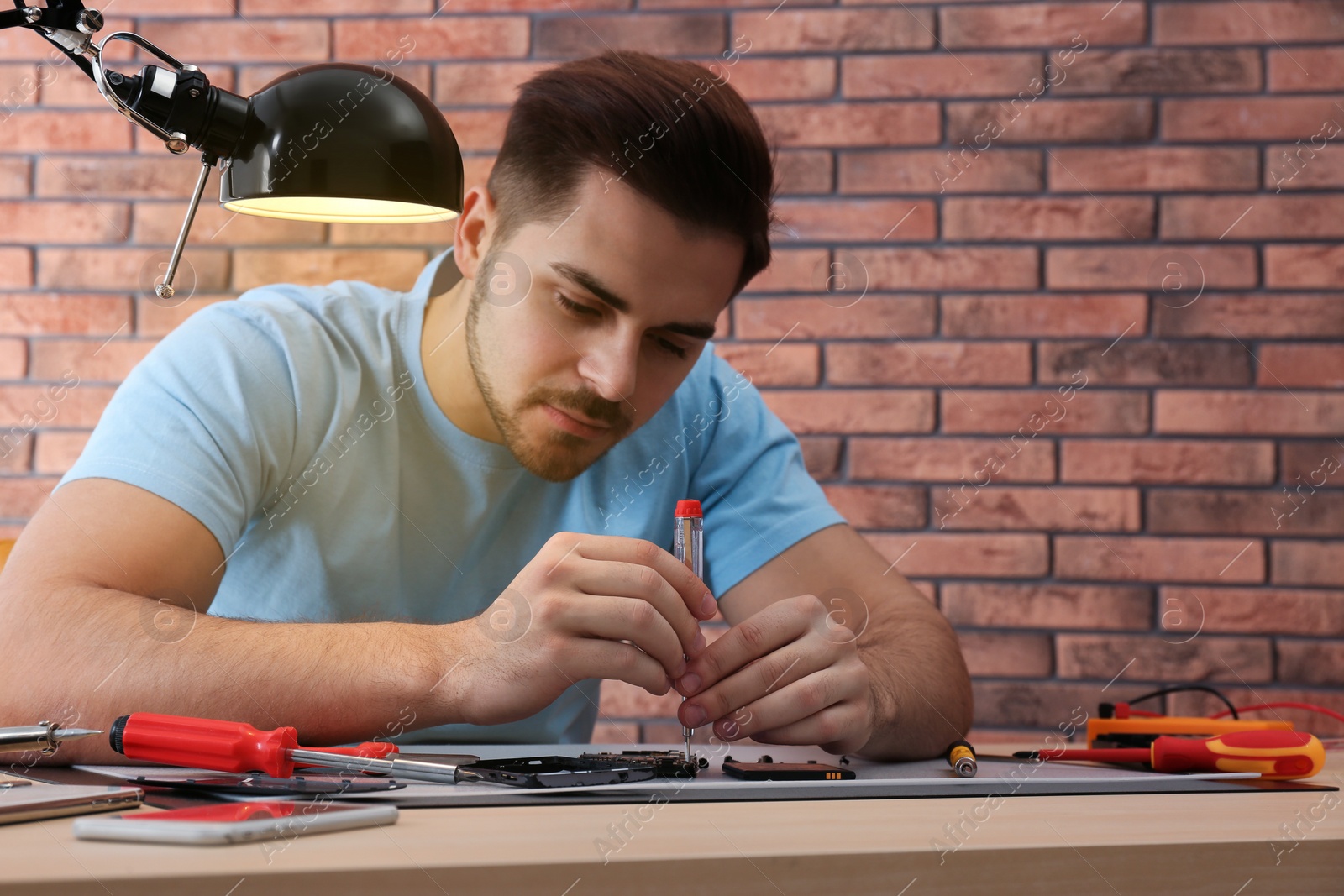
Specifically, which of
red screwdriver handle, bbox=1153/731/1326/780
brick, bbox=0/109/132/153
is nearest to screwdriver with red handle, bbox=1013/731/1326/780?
red screwdriver handle, bbox=1153/731/1326/780

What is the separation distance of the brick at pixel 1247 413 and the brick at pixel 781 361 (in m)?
0.56

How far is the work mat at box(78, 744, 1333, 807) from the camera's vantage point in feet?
1.87

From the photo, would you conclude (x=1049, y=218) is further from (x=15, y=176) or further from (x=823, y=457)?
(x=15, y=176)

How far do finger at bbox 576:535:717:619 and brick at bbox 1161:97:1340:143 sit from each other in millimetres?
1355

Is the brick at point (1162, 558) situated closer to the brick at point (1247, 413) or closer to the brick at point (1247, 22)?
the brick at point (1247, 413)

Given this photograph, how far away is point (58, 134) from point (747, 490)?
136 centimetres

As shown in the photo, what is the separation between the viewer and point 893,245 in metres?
1.73

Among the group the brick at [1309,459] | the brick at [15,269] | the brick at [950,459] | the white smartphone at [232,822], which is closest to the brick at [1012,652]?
the brick at [950,459]

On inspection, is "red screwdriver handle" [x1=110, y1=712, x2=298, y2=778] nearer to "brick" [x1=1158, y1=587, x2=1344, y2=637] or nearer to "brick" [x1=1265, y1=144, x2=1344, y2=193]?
"brick" [x1=1158, y1=587, x2=1344, y2=637]

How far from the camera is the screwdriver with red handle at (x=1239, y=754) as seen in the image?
725 mm

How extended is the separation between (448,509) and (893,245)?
2.94ft

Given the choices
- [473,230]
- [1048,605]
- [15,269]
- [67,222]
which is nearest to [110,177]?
[67,222]

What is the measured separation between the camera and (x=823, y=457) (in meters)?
1.73

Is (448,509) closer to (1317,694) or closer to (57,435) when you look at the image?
(57,435)
